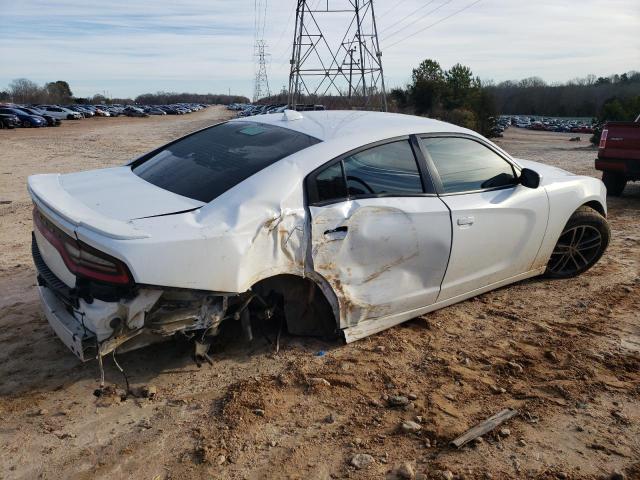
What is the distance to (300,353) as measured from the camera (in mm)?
3486

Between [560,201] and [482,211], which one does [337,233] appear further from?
[560,201]

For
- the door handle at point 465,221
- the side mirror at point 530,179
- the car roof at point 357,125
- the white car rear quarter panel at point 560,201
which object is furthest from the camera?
the white car rear quarter panel at point 560,201

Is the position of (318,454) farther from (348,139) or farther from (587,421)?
(348,139)

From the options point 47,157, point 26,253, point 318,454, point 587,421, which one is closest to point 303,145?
point 318,454

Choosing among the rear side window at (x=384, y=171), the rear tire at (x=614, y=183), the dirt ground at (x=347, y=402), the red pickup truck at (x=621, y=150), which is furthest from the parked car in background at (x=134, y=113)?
the rear side window at (x=384, y=171)

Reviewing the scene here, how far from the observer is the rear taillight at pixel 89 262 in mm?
2617

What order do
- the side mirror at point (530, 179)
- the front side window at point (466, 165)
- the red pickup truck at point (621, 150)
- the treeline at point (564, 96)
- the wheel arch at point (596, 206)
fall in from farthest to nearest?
the treeline at point (564, 96) → the red pickup truck at point (621, 150) → the wheel arch at point (596, 206) → the side mirror at point (530, 179) → the front side window at point (466, 165)

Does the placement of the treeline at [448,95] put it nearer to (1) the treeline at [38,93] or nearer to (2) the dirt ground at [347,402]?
(2) the dirt ground at [347,402]

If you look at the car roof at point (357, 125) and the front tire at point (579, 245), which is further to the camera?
the front tire at point (579, 245)

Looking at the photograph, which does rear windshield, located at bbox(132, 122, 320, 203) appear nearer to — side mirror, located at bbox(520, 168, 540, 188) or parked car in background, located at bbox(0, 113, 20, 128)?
side mirror, located at bbox(520, 168, 540, 188)

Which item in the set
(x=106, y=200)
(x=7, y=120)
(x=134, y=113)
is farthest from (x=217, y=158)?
(x=134, y=113)

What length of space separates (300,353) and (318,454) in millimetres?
974

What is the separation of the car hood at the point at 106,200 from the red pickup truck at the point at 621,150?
25.3ft

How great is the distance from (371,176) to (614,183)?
762 cm
